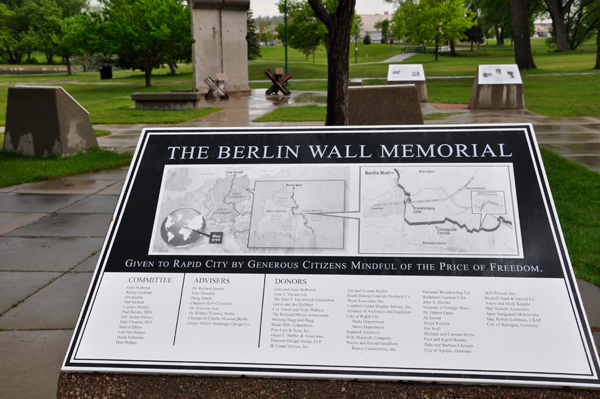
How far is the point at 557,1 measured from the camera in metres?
53.2

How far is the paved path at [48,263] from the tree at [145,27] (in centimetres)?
1989

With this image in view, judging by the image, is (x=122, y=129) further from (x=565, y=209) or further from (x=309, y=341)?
(x=309, y=341)

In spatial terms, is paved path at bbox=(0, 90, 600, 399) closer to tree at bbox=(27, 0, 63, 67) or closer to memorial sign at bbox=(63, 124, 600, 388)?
memorial sign at bbox=(63, 124, 600, 388)

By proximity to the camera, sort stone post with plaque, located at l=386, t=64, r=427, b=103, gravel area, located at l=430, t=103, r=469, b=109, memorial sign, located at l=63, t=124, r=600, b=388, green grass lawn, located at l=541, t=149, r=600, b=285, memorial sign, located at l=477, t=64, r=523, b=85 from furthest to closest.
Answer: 1. stone post with plaque, located at l=386, t=64, r=427, b=103
2. gravel area, located at l=430, t=103, r=469, b=109
3. memorial sign, located at l=477, t=64, r=523, b=85
4. green grass lawn, located at l=541, t=149, r=600, b=285
5. memorial sign, located at l=63, t=124, r=600, b=388

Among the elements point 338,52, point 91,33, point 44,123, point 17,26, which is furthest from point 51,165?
point 17,26

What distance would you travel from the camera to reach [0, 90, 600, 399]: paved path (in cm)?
295

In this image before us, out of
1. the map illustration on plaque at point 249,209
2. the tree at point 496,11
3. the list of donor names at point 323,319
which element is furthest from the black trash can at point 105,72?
the list of donor names at point 323,319

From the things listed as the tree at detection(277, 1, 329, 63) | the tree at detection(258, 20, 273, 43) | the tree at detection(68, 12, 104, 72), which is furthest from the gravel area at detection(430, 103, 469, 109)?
the tree at detection(258, 20, 273, 43)

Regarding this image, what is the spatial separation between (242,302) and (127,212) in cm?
83

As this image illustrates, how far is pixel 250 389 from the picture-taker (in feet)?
7.45

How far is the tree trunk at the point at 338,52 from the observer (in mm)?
5637

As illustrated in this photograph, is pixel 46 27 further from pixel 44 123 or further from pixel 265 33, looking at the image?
pixel 265 33

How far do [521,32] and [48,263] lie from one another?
27522 mm

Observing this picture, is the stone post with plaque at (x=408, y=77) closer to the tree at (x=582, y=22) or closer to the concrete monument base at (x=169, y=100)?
the concrete monument base at (x=169, y=100)
